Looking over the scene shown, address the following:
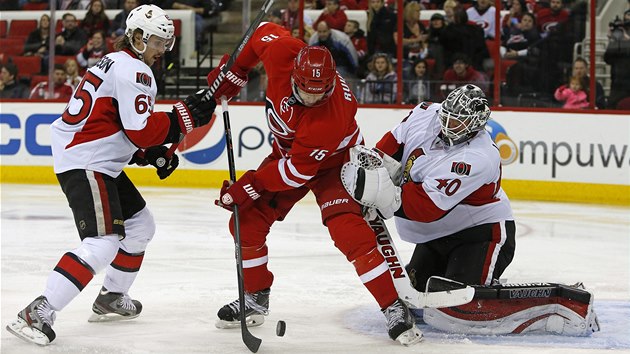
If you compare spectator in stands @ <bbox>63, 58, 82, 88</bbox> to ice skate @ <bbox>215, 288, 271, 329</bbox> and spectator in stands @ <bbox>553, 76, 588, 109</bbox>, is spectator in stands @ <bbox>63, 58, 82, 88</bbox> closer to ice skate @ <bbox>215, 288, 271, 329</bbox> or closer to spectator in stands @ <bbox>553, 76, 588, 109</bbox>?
spectator in stands @ <bbox>553, 76, 588, 109</bbox>

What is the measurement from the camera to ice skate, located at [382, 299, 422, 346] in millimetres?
3820

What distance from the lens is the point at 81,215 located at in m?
3.84

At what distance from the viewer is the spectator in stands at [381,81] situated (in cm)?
888

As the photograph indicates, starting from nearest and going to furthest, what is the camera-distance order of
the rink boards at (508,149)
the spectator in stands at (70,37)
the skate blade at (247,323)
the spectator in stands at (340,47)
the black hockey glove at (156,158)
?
the skate blade at (247,323) < the black hockey glove at (156,158) < the rink boards at (508,149) < the spectator in stands at (340,47) < the spectator in stands at (70,37)

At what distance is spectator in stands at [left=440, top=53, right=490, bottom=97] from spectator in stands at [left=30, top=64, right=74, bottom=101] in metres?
3.23

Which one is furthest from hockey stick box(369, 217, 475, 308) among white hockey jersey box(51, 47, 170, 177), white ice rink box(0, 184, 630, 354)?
white hockey jersey box(51, 47, 170, 177)

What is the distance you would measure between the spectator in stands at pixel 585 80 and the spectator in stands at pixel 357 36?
170 centimetres

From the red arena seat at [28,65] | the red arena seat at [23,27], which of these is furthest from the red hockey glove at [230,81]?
the red arena seat at [23,27]

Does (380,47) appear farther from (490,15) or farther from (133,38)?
(133,38)

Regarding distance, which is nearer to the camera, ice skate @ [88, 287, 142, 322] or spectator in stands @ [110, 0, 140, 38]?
ice skate @ [88, 287, 142, 322]

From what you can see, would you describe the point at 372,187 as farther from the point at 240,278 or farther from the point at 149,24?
the point at 149,24

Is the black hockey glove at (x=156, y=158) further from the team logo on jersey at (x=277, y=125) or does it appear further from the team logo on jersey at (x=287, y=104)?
the team logo on jersey at (x=287, y=104)

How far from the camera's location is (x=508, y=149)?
333 inches

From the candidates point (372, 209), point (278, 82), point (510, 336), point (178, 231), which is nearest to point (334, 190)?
point (372, 209)
